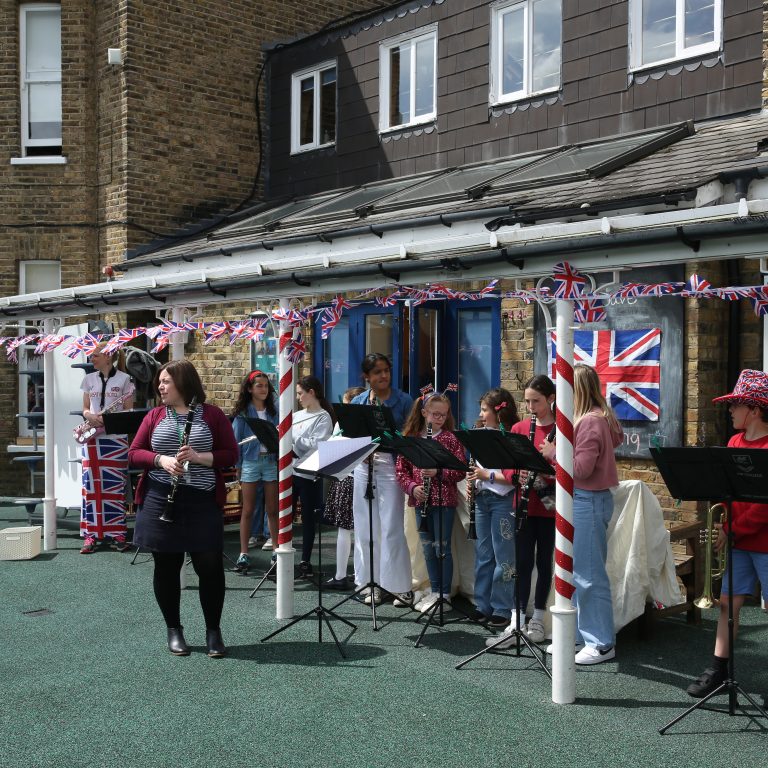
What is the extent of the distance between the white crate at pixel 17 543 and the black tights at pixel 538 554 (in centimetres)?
531

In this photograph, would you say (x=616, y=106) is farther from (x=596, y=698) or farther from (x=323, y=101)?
(x=596, y=698)

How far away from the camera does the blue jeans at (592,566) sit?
614 cm

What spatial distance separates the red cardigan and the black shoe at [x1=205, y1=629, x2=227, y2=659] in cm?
84

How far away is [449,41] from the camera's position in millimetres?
12461

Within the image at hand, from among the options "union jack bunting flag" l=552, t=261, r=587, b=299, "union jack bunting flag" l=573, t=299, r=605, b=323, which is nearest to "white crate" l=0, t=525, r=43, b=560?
"union jack bunting flag" l=573, t=299, r=605, b=323

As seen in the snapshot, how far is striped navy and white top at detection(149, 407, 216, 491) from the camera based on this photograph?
248 inches

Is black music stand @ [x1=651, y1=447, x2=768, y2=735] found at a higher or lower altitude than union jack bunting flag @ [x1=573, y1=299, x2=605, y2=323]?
lower

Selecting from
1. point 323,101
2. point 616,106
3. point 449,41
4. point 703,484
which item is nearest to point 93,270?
point 323,101

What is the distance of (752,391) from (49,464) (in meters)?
7.58

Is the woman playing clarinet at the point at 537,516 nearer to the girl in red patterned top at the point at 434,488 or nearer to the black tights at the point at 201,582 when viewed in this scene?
the girl in red patterned top at the point at 434,488

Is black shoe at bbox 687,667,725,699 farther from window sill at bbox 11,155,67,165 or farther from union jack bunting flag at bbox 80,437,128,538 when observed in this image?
window sill at bbox 11,155,67,165

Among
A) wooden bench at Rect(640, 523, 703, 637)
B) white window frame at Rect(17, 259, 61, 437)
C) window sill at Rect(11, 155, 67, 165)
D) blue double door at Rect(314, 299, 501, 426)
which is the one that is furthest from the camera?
white window frame at Rect(17, 259, 61, 437)

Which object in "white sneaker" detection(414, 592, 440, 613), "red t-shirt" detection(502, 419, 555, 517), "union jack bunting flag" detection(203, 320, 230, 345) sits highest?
"union jack bunting flag" detection(203, 320, 230, 345)

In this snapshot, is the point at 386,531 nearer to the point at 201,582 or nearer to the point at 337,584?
the point at 337,584
